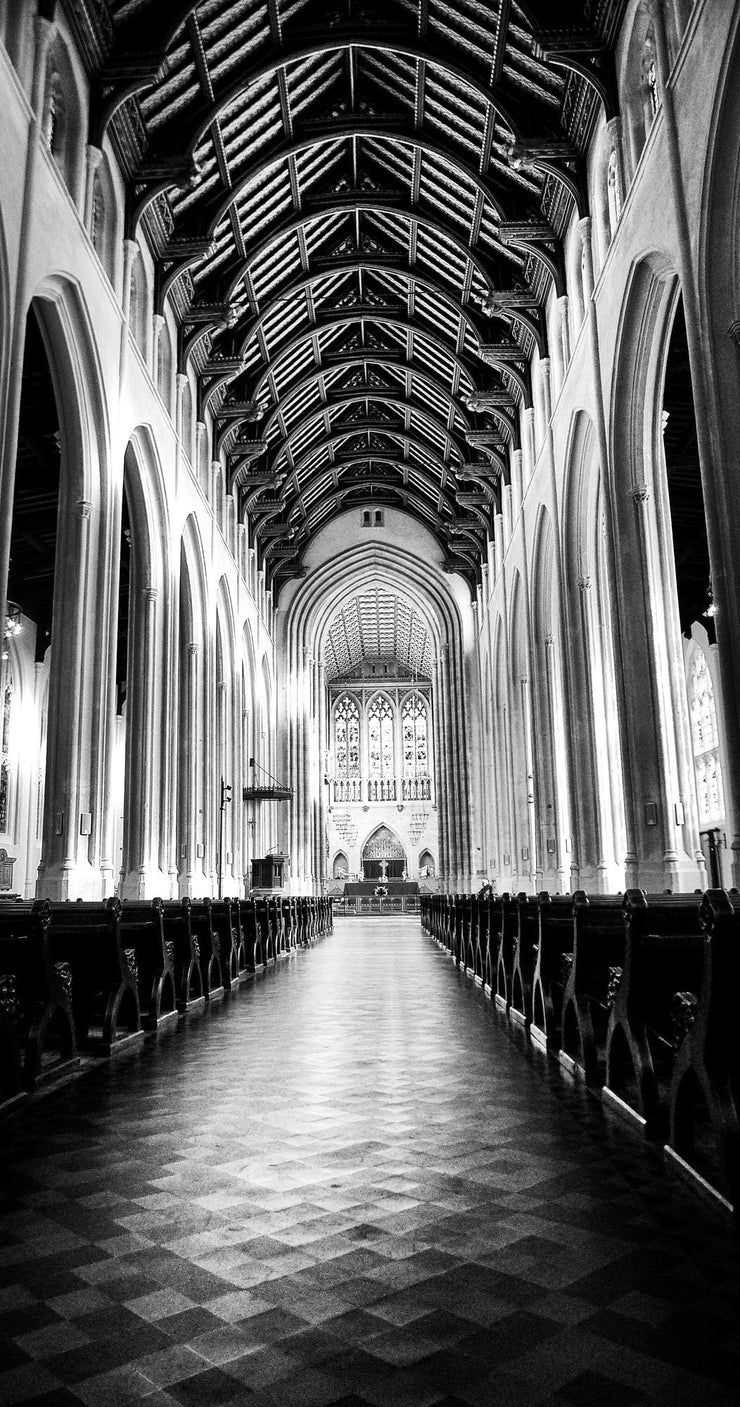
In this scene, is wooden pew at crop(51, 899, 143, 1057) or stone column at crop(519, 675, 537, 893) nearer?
wooden pew at crop(51, 899, 143, 1057)

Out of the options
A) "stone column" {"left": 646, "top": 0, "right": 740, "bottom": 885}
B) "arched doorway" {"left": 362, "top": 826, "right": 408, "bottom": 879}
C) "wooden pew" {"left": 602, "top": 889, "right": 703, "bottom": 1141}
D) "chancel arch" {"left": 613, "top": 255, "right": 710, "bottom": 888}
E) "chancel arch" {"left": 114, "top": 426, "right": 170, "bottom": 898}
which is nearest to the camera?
"wooden pew" {"left": 602, "top": 889, "right": 703, "bottom": 1141}

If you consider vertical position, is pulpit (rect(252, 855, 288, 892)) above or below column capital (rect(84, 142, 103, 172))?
below

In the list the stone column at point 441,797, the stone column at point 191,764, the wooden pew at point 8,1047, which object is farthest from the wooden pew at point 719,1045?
the stone column at point 441,797

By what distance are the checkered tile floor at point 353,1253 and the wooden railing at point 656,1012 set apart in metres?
0.17

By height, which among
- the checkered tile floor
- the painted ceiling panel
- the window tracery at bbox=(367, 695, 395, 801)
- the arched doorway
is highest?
the painted ceiling panel

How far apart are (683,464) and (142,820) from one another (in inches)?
419

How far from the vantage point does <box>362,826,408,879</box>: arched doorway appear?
46531 mm

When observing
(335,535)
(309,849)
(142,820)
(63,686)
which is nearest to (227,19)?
(63,686)

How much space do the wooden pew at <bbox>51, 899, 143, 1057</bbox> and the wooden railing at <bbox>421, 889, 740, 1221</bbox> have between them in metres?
2.46

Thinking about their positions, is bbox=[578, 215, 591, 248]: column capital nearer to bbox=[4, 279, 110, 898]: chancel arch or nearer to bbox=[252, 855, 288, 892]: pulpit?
bbox=[4, 279, 110, 898]: chancel arch

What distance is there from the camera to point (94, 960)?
18.3ft

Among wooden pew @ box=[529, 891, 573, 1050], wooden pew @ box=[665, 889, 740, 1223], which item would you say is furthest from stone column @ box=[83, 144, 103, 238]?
wooden pew @ box=[665, 889, 740, 1223]

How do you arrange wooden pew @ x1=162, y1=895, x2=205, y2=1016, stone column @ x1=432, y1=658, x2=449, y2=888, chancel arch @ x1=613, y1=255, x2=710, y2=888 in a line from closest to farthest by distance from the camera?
wooden pew @ x1=162, y1=895, x2=205, y2=1016 → chancel arch @ x1=613, y1=255, x2=710, y2=888 → stone column @ x1=432, y1=658, x2=449, y2=888

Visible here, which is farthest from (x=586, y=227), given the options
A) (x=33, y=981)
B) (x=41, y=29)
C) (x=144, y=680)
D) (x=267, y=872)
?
(x=267, y=872)
